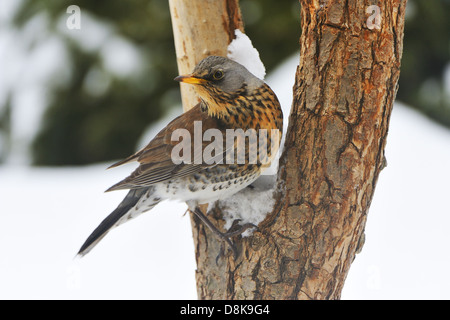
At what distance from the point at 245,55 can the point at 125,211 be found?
97cm

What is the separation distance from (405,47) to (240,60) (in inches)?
101

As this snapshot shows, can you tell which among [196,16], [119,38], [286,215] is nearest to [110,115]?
[119,38]

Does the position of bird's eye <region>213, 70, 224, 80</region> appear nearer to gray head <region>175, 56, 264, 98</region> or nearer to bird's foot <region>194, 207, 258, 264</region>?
gray head <region>175, 56, 264, 98</region>

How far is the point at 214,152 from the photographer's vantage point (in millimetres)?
2104

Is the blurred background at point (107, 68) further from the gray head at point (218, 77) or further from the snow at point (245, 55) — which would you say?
the gray head at point (218, 77)

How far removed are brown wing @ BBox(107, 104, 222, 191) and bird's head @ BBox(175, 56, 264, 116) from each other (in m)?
0.10

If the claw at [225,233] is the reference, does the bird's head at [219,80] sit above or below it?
above

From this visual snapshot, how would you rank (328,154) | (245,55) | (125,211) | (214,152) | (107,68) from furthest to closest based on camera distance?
(107,68)
(245,55)
(125,211)
(214,152)
(328,154)

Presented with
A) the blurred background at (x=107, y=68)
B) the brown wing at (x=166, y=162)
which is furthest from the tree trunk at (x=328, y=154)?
the blurred background at (x=107, y=68)

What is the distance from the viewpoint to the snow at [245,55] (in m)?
2.40

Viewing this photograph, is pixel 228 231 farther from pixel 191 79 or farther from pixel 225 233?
pixel 191 79

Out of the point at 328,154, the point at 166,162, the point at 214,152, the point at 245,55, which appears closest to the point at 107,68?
the point at 245,55

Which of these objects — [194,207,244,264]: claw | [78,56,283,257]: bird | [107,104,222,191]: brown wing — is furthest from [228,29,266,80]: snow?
[194,207,244,264]: claw

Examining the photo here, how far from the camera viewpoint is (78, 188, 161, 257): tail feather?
2146 millimetres
